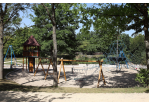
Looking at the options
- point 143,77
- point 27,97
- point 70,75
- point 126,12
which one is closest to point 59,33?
point 70,75

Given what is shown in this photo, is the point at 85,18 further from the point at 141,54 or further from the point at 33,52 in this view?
the point at 141,54

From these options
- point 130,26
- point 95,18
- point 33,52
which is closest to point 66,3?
point 95,18

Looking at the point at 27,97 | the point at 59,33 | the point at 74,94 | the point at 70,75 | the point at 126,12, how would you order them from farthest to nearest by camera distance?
the point at 59,33 → the point at 70,75 → the point at 126,12 → the point at 74,94 → the point at 27,97

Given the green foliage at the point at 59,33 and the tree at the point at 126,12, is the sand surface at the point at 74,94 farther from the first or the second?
the green foliage at the point at 59,33

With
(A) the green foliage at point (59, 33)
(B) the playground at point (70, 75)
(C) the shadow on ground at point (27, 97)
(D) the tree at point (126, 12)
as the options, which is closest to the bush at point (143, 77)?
(B) the playground at point (70, 75)

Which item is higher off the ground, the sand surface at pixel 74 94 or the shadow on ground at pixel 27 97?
the shadow on ground at pixel 27 97

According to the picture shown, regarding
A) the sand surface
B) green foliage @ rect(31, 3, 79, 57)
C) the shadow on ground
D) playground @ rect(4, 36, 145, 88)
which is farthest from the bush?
green foliage @ rect(31, 3, 79, 57)

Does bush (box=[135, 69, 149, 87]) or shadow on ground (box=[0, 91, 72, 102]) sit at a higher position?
bush (box=[135, 69, 149, 87])

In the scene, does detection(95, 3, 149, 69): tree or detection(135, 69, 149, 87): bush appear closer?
detection(135, 69, 149, 87): bush

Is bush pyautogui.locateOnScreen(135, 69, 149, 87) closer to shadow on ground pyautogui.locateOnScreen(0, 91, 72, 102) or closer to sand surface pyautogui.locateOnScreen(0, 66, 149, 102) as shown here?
sand surface pyautogui.locateOnScreen(0, 66, 149, 102)

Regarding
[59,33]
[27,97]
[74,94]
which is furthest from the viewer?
[59,33]

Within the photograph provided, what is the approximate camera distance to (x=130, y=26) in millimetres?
12523

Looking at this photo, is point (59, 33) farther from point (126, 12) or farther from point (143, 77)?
point (143, 77)

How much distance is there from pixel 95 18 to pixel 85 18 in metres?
0.87
